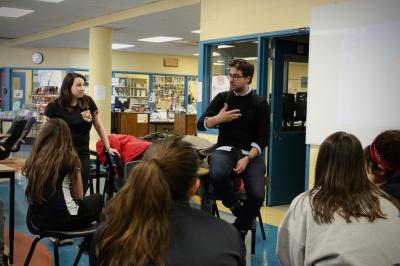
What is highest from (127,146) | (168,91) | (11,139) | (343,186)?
(168,91)

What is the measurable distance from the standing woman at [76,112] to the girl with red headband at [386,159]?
2.59 meters

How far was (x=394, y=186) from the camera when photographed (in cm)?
200

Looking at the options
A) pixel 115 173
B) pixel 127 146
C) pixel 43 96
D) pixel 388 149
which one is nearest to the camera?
pixel 388 149

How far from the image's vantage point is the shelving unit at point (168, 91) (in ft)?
49.5

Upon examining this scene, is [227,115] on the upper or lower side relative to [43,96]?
lower

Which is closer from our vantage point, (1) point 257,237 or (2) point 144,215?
(2) point 144,215

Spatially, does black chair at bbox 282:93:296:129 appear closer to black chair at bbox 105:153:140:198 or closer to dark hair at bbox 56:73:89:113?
black chair at bbox 105:153:140:198

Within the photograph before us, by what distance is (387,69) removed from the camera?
4223mm

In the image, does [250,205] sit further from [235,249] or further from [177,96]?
[177,96]

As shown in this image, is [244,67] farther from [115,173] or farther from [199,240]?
[199,240]

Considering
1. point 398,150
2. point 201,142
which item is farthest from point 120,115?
point 398,150

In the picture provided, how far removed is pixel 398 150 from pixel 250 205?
5.24 feet

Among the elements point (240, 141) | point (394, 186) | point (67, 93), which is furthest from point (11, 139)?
point (394, 186)

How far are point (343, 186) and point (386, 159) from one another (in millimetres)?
524
